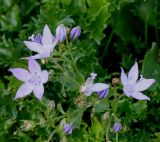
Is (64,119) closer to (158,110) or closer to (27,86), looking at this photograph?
(27,86)

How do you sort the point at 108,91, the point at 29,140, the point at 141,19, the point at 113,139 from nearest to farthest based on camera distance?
the point at 108,91 < the point at 113,139 < the point at 29,140 < the point at 141,19

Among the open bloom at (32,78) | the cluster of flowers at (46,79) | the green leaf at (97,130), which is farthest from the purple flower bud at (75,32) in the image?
the green leaf at (97,130)

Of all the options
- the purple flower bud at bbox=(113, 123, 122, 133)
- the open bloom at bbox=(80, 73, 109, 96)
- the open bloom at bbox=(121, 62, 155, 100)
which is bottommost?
the purple flower bud at bbox=(113, 123, 122, 133)

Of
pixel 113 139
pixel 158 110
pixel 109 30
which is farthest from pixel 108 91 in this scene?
pixel 109 30

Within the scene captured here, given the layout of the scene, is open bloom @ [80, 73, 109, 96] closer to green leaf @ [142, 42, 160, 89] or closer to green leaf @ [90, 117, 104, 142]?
green leaf @ [90, 117, 104, 142]

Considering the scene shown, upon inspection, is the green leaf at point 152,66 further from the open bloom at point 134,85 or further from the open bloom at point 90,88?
the open bloom at point 90,88

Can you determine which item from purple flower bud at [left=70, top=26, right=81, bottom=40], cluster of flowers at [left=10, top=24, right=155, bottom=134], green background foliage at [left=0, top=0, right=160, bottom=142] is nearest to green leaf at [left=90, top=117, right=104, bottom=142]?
green background foliage at [left=0, top=0, right=160, bottom=142]

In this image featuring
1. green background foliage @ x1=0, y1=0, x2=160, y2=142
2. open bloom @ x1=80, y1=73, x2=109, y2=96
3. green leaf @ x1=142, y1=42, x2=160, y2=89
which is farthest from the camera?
green leaf @ x1=142, y1=42, x2=160, y2=89

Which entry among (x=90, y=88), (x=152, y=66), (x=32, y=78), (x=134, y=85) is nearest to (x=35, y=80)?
(x=32, y=78)
